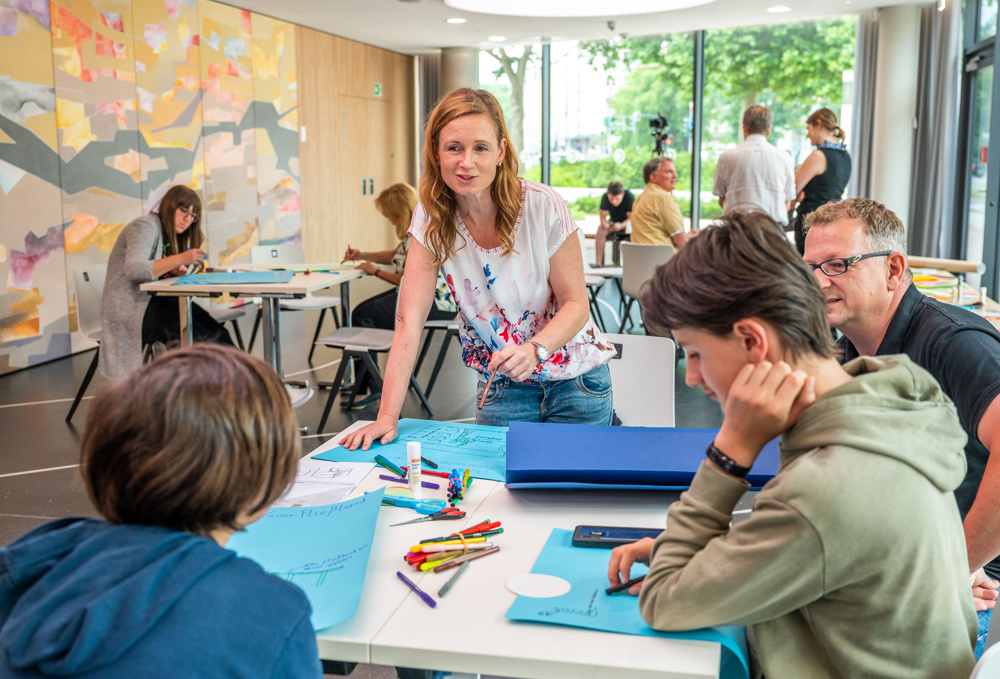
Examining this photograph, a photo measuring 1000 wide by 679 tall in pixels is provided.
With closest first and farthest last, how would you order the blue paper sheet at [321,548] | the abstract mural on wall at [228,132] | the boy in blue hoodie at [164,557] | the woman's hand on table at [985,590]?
the boy in blue hoodie at [164,557], the blue paper sheet at [321,548], the woman's hand on table at [985,590], the abstract mural on wall at [228,132]

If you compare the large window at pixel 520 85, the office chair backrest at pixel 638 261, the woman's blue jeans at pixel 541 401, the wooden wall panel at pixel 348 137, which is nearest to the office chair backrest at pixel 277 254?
the office chair backrest at pixel 638 261

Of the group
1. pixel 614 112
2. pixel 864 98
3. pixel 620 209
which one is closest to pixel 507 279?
pixel 620 209

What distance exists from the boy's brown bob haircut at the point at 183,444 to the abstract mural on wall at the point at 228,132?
7292mm

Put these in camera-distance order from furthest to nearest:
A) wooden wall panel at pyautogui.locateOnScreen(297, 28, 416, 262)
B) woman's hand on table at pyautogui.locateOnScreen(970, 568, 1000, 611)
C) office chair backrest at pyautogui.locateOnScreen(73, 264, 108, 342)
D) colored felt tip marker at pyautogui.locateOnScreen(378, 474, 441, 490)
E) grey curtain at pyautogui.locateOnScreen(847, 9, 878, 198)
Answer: wooden wall panel at pyautogui.locateOnScreen(297, 28, 416, 262)
grey curtain at pyautogui.locateOnScreen(847, 9, 878, 198)
office chair backrest at pyautogui.locateOnScreen(73, 264, 108, 342)
colored felt tip marker at pyautogui.locateOnScreen(378, 474, 441, 490)
woman's hand on table at pyautogui.locateOnScreen(970, 568, 1000, 611)

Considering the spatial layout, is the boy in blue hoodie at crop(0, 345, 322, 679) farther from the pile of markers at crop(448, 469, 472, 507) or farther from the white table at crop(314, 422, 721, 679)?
the pile of markers at crop(448, 469, 472, 507)

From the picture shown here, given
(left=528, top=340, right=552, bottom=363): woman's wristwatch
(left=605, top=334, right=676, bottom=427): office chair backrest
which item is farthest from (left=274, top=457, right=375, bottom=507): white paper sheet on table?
(left=605, top=334, right=676, bottom=427): office chair backrest

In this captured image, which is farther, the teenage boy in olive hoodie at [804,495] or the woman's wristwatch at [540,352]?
the woman's wristwatch at [540,352]

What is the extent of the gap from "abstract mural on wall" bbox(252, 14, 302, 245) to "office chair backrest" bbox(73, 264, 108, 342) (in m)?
4.13

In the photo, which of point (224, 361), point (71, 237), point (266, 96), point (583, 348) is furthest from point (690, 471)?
point (266, 96)

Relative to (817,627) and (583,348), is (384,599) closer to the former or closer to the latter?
(817,627)

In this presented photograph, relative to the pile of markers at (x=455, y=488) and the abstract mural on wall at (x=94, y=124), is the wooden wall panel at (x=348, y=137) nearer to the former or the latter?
the abstract mural on wall at (x=94, y=124)

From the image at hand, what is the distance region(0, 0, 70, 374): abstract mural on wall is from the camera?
18.4 feet

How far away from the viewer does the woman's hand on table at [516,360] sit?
1740mm

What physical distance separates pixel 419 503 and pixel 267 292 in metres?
2.93
